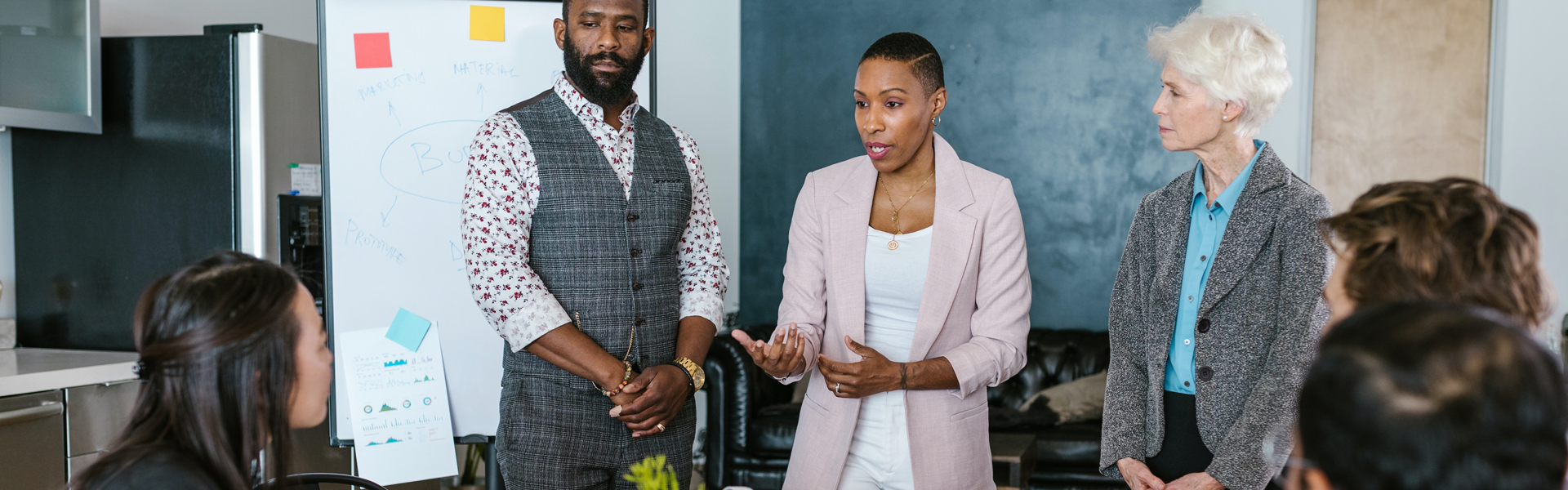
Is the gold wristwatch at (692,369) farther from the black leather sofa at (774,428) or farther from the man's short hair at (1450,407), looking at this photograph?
the black leather sofa at (774,428)

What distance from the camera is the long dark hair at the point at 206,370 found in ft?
3.22

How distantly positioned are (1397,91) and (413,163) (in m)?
3.73

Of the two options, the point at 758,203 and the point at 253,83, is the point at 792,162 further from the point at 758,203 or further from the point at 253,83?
the point at 253,83

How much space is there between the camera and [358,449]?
2.31m

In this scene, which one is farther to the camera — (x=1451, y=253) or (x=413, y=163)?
(x=413, y=163)

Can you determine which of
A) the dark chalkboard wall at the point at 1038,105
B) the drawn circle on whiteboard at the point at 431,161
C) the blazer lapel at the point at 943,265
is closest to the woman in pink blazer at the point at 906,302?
the blazer lapel at the point at 943,265

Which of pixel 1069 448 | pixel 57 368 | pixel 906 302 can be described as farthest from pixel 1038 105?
pixel 57 368

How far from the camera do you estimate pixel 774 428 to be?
3.93 metres

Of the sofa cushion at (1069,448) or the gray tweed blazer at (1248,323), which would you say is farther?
the sofa cushion at (1069,448)

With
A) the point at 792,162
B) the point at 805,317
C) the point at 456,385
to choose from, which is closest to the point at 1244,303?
the point at 805,317

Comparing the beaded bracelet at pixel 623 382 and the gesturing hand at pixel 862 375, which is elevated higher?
the gesturing hand at pixel 862 375

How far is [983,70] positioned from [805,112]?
89 cm

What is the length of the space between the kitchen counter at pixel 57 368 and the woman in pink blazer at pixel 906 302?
164 cm

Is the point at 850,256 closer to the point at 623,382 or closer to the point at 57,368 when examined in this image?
the point at 623,382
